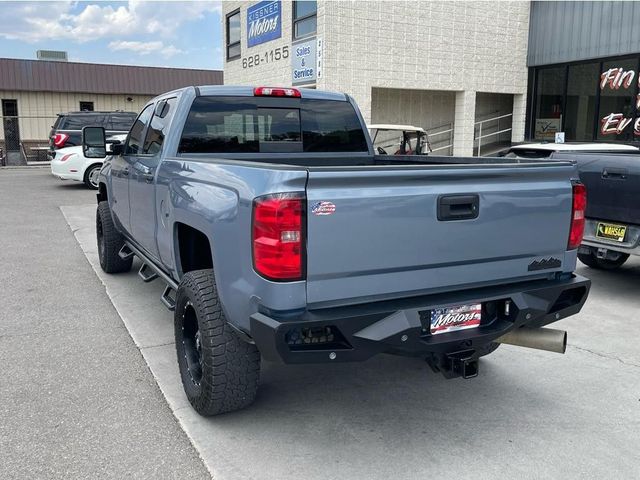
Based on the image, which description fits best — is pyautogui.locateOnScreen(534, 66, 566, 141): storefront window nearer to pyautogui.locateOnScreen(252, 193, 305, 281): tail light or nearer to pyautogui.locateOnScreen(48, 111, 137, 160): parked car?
pyautogui.locateOnScreen(48, 111, 137, 160): parked car

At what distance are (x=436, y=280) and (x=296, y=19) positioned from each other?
16.0 meters

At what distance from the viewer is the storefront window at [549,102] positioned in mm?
17797

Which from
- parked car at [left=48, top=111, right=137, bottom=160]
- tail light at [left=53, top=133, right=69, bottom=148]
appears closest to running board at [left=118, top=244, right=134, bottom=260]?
parked car at [left=48, top=111, right=137, bottom=160]

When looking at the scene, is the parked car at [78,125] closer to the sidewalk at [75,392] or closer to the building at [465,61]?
the building at [465,61]

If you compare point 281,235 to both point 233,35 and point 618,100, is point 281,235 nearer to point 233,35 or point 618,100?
point 618,100

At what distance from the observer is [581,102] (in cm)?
1709

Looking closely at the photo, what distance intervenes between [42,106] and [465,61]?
23.0 metres

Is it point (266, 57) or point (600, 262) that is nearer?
point (600, 262)

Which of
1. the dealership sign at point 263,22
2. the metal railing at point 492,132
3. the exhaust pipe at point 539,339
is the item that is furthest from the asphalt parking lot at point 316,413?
the dealership sign at point 263,22

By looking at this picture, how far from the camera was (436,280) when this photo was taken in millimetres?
3133

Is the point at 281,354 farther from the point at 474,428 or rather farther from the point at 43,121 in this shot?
the point at 43,121

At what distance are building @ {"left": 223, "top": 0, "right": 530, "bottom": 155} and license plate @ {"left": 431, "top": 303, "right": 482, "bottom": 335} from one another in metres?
13.7

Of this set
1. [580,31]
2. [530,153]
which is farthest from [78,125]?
[530,153]

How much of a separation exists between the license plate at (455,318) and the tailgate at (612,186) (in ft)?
11.0
